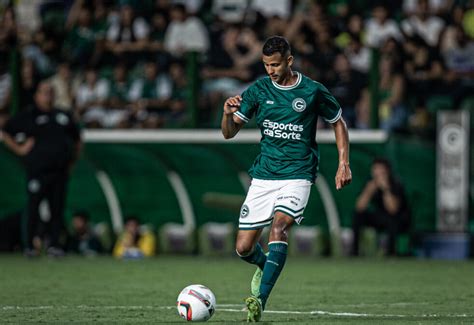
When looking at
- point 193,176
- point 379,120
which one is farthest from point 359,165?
point 193,176

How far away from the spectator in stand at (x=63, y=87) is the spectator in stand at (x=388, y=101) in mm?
4231

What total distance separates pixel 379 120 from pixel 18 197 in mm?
5553

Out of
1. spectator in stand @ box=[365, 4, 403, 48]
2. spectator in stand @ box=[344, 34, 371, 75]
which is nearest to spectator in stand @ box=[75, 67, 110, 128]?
spectator in stand @ box=[344, 34, 371, 75]

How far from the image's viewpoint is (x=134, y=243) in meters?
16.3

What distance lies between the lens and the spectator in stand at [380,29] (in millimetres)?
17016

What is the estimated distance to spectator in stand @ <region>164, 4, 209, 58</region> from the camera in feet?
58.3

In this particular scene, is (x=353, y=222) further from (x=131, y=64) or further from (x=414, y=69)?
(x=131, y=64)

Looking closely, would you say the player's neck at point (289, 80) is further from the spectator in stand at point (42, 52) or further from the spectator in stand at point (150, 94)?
the spectator in stand at point (42, 52)

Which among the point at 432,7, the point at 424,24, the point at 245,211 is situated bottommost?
the point at 245,211

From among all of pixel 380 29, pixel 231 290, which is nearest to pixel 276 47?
pixel 231 290

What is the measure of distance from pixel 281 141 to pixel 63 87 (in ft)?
30.3

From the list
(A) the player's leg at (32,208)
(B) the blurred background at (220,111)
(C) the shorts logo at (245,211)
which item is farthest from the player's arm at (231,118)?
(B) the blurred background at (220,111)

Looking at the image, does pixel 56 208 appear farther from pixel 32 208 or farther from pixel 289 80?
pixel 289 80

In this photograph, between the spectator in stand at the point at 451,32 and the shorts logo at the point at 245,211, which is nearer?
the shorts logo at the point at 245,211
